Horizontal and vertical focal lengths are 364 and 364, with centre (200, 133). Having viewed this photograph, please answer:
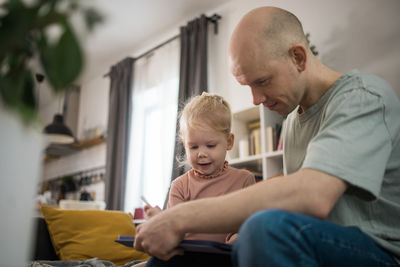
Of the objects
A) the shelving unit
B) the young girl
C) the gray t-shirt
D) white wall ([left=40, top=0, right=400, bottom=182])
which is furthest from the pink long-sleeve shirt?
white wall ([left=40, top=0, right=400, bottom=182])

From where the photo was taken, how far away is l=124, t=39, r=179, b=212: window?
3.94m

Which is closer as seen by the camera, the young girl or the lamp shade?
the young girl

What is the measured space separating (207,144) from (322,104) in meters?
0.46

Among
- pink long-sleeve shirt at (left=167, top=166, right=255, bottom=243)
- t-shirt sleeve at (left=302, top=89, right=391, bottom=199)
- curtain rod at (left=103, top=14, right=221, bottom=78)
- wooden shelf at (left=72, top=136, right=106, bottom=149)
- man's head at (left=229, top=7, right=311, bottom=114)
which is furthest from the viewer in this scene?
wooden shelf at (left=72, top=136, right=106, bottom=149)

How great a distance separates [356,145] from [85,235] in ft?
5.39

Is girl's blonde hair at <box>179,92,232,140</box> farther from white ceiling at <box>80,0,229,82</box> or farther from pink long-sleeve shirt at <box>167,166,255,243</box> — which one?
white ceiling at <box>80,0,229,82</box>

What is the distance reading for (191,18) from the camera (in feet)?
13.5

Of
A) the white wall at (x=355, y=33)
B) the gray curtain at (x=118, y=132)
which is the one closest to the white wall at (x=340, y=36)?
the white wall at (x=355, y=33)

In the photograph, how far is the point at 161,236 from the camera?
0.78 m

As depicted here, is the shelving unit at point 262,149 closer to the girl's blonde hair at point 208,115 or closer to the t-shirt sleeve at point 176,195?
the girl's blonde hair at point 208,115

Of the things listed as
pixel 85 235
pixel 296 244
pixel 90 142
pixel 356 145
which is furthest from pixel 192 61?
pixel 296 244

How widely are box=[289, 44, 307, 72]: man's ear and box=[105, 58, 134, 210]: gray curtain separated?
355 cm

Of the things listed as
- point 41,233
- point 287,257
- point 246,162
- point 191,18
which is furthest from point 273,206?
point 191,18

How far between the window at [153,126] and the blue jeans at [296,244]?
3.05 m
